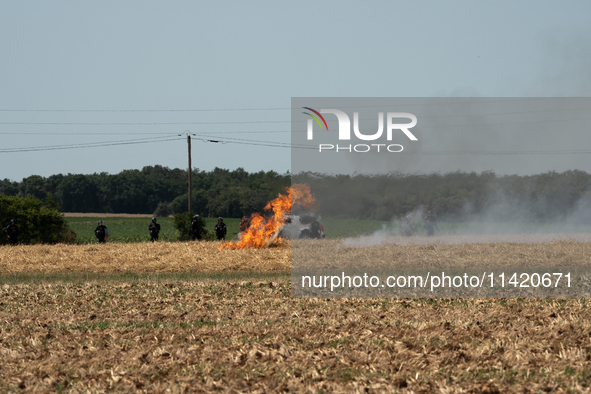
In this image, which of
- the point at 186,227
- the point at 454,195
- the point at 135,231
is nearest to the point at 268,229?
the point at 454,195

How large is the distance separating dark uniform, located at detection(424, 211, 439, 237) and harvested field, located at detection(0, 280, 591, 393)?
1026 centimetres

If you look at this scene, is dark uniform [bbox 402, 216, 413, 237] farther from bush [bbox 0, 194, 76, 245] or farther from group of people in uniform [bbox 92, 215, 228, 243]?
bush [bbox 0, 194, 76, 245]

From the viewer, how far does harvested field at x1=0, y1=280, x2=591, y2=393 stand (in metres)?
6.61

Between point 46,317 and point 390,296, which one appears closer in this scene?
point 46,317

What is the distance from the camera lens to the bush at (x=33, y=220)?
1315 inches

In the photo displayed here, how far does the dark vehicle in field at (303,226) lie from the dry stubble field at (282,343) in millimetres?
12052

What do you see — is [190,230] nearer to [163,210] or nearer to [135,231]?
[135,231]

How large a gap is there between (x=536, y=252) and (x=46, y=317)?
16.7 m

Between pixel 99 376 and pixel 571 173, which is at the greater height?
pixel 571 173

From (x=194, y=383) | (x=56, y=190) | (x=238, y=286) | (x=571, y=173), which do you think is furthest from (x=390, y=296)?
(x=56, y=190)

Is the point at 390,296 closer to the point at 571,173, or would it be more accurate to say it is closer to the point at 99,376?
the point at 99,376

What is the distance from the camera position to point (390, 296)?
43.2 feet

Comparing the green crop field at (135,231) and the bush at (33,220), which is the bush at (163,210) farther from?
the bush at (33,220)

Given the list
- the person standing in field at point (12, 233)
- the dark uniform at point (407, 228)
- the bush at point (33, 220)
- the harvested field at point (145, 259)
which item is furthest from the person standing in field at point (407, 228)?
the bush at point (33, 220)
